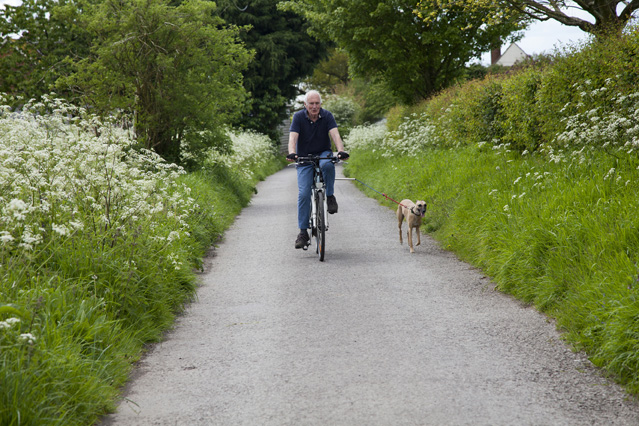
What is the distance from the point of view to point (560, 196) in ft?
22.5

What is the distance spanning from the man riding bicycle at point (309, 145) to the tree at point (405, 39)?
15426 mm

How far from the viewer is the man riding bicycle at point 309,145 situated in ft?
28.0

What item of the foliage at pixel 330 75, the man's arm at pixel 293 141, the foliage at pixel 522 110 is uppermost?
the foliage at pixel 330 75

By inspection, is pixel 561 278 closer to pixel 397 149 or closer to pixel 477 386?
pixel 477 386

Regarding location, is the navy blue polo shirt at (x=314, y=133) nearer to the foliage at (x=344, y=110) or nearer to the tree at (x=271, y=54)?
the tree at (x=271, y=54)

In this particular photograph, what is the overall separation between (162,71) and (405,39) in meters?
13.8

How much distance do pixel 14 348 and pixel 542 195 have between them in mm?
5795

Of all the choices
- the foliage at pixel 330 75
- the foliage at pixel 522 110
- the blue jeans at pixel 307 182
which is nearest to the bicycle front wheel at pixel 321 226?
the blue jeans at pixel 307 182

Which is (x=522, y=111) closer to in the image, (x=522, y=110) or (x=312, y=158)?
(x=522, y=110)

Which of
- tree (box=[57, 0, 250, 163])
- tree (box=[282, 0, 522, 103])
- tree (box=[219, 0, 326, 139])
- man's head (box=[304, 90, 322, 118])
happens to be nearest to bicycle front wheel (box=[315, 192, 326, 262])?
man's head (box=[304, 90, 322, 118])

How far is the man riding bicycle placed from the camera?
8.52 meters

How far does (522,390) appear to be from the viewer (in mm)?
3783

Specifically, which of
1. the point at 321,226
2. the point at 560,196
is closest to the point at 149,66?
the point at 321,226

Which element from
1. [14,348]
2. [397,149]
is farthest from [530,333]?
[397,149]
